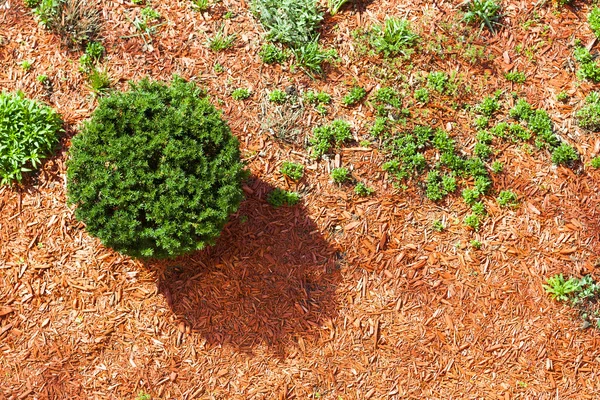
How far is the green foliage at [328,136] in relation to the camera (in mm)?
5883

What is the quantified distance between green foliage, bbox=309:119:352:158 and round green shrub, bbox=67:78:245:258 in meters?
1.28

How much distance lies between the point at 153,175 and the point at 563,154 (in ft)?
13.8

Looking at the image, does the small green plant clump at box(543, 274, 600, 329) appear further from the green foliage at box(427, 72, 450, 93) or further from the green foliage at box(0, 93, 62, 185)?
the green foliage at box(0, 93, 62, 185)

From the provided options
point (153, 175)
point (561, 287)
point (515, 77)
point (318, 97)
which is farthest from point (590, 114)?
point (153, 175)

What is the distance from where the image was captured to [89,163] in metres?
4.67

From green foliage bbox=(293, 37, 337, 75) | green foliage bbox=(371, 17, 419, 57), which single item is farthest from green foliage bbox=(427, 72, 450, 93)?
green foliage bbox=(293, 37, 337, 75)

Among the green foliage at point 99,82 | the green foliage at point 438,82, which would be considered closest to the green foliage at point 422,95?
the green foliage at point 438,82

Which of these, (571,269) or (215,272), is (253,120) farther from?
(571,269)

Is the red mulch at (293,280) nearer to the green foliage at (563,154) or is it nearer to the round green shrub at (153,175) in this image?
the green foliage at (563,154)

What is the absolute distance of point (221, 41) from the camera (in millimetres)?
6070

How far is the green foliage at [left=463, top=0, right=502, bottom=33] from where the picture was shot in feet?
20.2

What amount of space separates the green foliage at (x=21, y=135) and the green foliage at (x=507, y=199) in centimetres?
468

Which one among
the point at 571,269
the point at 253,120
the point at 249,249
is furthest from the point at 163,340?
the point at 571,269

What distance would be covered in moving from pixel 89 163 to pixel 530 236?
173 inches
